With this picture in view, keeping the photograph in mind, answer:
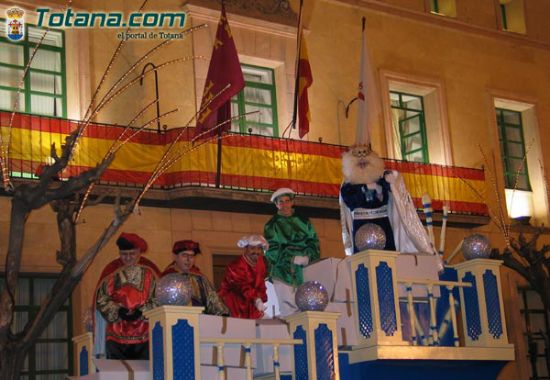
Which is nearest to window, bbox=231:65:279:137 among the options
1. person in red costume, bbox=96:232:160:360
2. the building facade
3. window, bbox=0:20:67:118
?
the building facade

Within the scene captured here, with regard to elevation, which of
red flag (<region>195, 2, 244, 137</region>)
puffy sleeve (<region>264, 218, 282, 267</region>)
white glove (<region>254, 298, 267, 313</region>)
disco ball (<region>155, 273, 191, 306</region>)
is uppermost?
red flag (<region>195, 2, 244, 137</region>)

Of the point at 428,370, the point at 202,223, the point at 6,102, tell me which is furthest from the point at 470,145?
the point at 428,370

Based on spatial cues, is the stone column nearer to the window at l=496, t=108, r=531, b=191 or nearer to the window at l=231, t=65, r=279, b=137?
the window at l=231, t=65, r=279, b=137

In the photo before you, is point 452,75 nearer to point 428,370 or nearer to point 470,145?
point 470,145

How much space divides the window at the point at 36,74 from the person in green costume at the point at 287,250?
609 centimetres

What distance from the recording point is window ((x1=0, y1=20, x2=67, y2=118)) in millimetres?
17156

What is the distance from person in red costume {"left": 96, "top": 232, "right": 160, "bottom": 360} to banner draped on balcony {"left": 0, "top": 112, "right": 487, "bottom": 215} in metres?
5.41

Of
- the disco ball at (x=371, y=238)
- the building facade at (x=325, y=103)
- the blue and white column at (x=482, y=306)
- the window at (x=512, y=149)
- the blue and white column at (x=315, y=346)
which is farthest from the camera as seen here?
the window at (x=512, y=149)

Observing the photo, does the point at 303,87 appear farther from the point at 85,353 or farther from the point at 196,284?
the point at 196,284

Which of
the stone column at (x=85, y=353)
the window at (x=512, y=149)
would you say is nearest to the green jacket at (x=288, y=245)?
the stone column at (x=85, y=353)

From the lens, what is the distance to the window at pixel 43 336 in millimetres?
16078

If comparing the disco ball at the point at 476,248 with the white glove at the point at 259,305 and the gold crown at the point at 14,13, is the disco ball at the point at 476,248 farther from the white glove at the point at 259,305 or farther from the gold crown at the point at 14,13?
the gold crown at the point at 14,13

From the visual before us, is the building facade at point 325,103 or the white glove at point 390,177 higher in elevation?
the building facade at point 325,103

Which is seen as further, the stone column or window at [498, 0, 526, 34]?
window at [498, 0, 526, 34]
